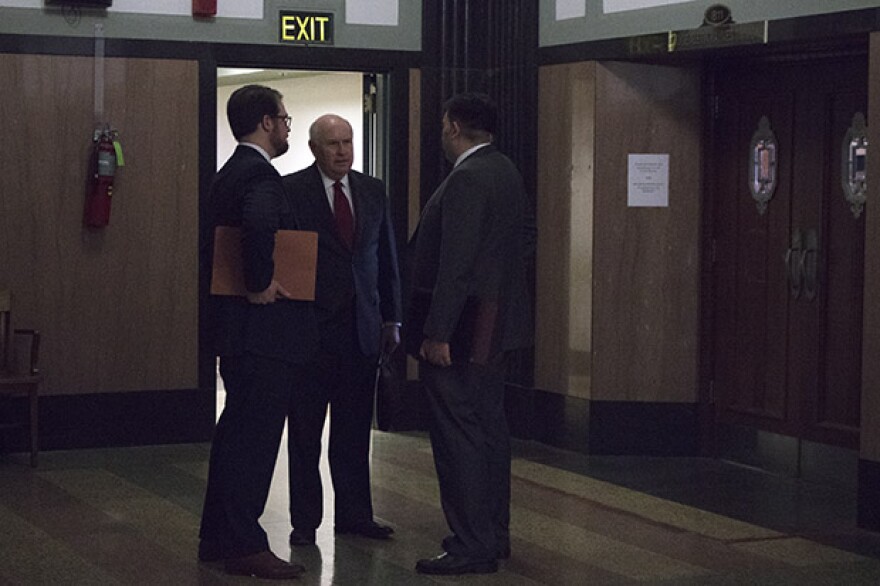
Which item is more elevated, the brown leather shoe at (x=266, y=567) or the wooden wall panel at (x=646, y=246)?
the wooden wall panel at (x=646, y=246)

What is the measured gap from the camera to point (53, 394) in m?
7.13

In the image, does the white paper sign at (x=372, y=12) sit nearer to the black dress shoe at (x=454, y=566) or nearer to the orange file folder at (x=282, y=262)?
the orange file folder at (x=282, y=262)

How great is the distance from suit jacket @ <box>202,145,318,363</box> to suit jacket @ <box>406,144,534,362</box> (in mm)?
408

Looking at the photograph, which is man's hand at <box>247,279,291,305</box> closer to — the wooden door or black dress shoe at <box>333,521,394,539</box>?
black dress shoe at <box>333,521,394,539</box>

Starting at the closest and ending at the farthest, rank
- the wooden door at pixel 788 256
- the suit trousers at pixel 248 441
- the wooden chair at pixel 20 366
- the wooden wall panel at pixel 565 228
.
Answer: the suit trousers at pixel 248 441 < the wooden door at pixel 788 256 < the wooden chair at pixel 20 366 < the wooden wall panel at pixel 565 228

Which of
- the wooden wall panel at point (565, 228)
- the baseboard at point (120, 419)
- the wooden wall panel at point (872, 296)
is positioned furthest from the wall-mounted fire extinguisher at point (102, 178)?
the wooden wall panel at point (872, 296)

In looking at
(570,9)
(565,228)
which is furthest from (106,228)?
(570,9)

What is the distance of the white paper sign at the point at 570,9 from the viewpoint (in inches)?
281

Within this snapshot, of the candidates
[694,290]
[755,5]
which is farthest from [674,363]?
[755,5]

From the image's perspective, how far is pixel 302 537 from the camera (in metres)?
5.18

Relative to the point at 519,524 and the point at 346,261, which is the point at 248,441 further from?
the point at 519,524

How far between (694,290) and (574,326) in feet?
1.99

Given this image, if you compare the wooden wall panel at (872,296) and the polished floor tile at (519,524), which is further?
the wooden wall panel at (872,296)

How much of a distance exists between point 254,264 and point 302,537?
3.80ft
